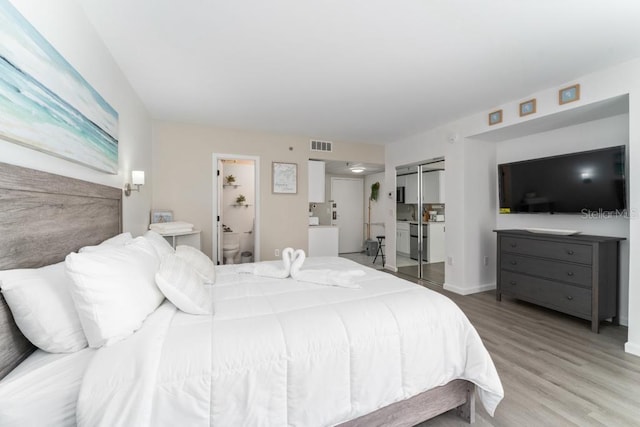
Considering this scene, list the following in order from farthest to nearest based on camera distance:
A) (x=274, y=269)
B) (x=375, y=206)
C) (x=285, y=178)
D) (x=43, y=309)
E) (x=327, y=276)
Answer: (x=375, y=206)
(x=285, y=178)
(x=274, y=269)
(x=327, y=276)
(x=43, y=309)

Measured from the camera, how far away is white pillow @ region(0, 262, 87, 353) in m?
1.00

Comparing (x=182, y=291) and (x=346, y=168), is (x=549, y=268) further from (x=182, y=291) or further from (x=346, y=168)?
(x=346, y=168)

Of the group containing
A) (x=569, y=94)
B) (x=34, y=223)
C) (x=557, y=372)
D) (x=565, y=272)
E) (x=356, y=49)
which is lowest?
(x=557, y=372)

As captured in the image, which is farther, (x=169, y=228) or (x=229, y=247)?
(x=229, y=247)

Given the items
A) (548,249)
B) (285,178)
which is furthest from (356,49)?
(548,249)

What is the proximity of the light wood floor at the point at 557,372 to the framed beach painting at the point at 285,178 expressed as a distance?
10.4ft

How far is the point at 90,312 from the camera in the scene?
1.03 m

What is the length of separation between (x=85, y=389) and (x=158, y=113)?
362 centimetres

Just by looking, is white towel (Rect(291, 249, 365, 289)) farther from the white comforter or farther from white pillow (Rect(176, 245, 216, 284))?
white pillow (Rect(176, 245, 216, 284))

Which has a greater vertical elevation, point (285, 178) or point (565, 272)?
point (285, 178)

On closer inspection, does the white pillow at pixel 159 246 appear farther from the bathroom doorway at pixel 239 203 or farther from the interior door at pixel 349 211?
the interior door at pixel 349 211

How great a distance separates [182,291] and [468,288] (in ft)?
12.7

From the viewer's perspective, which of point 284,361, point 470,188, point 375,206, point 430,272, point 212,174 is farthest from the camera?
point 375,206

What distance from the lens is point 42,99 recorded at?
4.23ft
